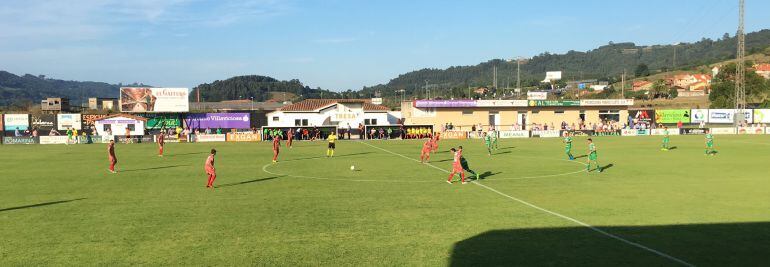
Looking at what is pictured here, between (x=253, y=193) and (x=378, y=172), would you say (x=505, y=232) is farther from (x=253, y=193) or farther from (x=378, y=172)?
(x=378, y=172)

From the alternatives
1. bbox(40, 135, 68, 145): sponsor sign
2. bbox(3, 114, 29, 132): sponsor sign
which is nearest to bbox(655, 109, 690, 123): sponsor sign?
bbox(40, 135, 68, 145): sponsor sign

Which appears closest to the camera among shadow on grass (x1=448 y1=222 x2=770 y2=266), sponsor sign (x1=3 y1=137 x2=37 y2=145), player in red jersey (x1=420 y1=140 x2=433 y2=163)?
shadow on grass (x1=448 y1=222 x2=770 y2=266)

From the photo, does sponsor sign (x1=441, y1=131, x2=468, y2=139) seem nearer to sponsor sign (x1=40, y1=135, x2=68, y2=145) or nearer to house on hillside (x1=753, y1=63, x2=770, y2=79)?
sponsor sign (x1=40, y1=135, x2=68, y2=145)

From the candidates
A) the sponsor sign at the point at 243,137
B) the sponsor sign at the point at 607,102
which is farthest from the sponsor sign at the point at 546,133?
the sponsor sign at the point at 243,137

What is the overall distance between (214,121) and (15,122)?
2290 cm

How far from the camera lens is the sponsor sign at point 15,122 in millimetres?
66756

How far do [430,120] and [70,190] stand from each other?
5785cm

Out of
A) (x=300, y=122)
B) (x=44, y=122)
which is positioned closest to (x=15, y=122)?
(x=44, y=122)

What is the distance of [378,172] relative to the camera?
2792 centimetres

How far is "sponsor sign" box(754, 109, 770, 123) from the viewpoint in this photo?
82062mm

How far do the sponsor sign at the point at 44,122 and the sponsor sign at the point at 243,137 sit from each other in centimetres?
2491

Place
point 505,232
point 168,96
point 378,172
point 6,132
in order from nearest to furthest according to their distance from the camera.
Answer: point 505,232, point 378,172, point 6,132, point 168,96

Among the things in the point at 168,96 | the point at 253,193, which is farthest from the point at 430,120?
the point at 253,193

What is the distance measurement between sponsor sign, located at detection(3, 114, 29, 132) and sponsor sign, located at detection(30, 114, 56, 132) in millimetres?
1538
